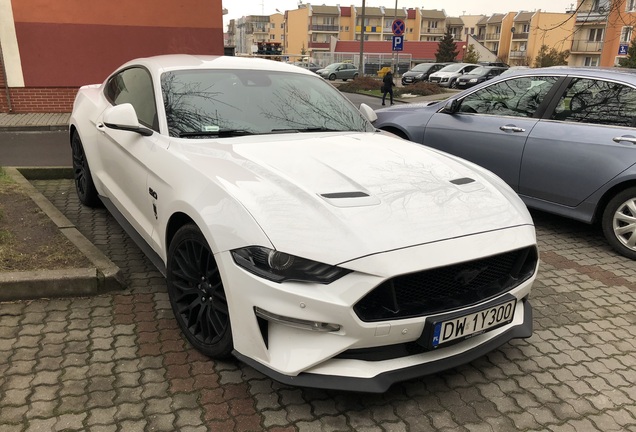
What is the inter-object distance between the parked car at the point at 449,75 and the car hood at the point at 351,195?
2868cm

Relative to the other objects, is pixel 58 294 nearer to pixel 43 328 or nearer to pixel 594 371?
pixel 43 328

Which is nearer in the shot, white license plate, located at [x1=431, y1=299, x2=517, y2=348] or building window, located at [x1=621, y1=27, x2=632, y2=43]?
white license plate, located at [x1=431, y1=299, x2=517, y2=348]

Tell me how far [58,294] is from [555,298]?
357 cm

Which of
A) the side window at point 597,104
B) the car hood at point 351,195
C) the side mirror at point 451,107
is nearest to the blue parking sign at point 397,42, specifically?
the side mirror at point 451,107

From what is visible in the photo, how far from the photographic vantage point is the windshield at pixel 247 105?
343cm

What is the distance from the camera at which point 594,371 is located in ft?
9.65

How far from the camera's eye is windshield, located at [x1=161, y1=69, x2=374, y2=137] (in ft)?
11.2

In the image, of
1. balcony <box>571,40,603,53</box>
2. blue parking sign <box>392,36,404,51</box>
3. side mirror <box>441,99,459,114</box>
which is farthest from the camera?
balcony <box>571,40,603,53</box>

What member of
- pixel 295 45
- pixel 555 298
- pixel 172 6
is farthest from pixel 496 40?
pixel 555 298

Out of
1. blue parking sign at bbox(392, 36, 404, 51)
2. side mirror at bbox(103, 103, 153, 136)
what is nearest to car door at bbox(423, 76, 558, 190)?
side mirror at bbox(103, 103, 153, 136)

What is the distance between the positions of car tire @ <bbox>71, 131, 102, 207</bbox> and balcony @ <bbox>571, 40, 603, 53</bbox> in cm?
7593

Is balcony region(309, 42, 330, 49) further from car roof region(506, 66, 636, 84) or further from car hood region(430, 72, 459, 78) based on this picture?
car roof region(506, 66, 636, 84)

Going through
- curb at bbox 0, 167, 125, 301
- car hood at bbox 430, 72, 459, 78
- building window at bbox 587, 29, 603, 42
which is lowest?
car hood at bbox 430, 72, 459, 78

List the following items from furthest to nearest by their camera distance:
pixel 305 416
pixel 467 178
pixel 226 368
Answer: pixel 467 178
pixel 226 368
pixel 305 416
